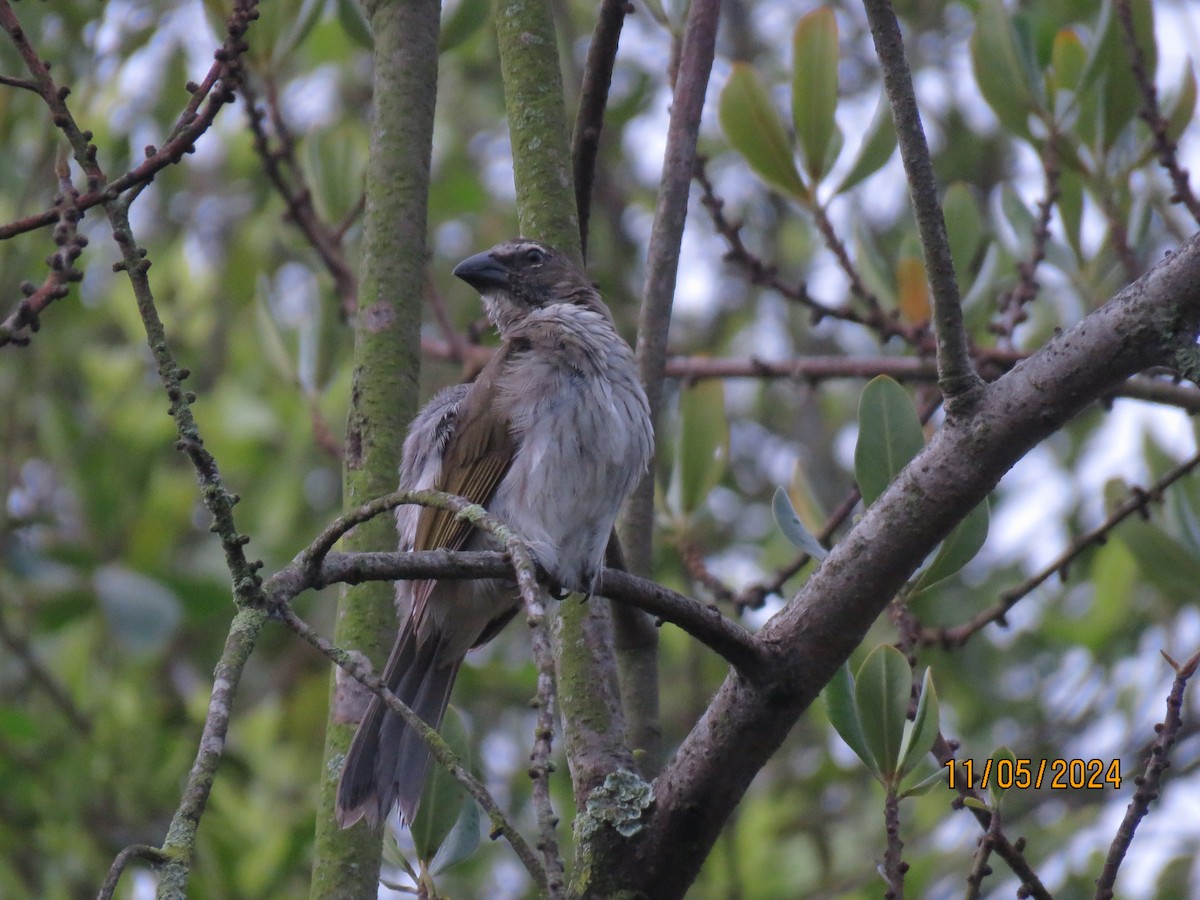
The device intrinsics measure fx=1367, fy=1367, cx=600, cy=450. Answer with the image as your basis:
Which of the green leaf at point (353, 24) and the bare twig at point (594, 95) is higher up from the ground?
the green leaf at point (353, 24)

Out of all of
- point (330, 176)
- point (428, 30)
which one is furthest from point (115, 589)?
point (428, 30)

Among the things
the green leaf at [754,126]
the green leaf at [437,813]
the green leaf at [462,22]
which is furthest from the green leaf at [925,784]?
the green leaf at [462,22]

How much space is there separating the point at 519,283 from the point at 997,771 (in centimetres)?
224

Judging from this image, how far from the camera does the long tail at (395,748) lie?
9.44ft

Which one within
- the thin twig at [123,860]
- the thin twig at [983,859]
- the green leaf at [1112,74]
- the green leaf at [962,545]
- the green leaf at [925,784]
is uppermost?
the green leaf at [1112,74]

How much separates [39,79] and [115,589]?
10.3 ft

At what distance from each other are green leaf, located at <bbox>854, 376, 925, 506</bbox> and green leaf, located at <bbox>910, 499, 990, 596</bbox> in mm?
166

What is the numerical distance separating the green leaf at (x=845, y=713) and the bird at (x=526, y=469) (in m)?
0.70

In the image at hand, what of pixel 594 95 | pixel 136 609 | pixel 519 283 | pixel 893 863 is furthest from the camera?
pixel 136 609

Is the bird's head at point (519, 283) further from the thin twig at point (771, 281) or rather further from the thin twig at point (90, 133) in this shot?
the thin twig at point (90, 133)

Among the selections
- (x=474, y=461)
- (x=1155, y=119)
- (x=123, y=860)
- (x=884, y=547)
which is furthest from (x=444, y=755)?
(x=1155, y=119)

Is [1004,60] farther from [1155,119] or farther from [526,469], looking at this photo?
[526,469]

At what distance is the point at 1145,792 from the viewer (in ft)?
7.50

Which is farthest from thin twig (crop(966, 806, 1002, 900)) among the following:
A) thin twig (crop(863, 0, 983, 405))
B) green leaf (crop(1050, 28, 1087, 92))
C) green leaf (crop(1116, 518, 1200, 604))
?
green leaf (crop(1050, 28, 1087, 92))
